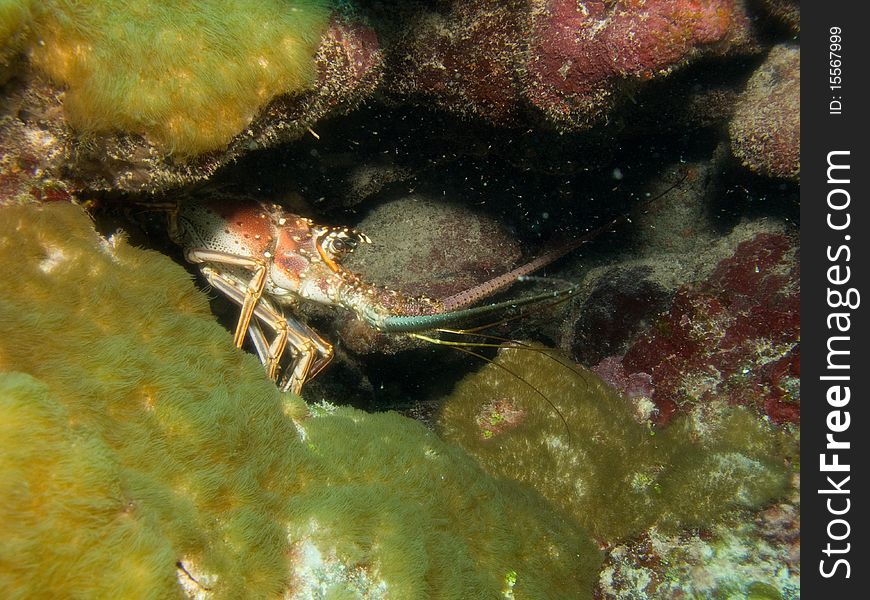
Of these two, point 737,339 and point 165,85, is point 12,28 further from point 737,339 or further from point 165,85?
point 737,339

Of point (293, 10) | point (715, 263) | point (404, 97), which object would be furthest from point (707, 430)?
point (293, 10)

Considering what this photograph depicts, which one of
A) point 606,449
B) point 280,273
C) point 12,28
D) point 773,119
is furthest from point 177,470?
point 773,119

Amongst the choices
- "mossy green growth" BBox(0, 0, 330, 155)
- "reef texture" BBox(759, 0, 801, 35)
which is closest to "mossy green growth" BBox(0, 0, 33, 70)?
"mossy green growth" BBox(0, 0, 330, 155)

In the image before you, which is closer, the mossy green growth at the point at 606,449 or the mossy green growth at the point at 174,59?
the mossy green growth at the point at 174,59

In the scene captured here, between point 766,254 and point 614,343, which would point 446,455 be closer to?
point 614,343

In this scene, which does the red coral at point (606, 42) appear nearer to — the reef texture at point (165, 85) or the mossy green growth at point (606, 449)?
the reef texture at point (165, 85)

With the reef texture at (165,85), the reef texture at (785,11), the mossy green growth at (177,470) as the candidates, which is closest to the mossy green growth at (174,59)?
the reef texture at (165,85)
